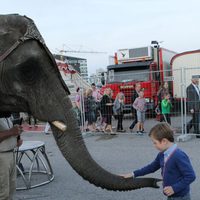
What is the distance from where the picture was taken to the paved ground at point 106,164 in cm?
631

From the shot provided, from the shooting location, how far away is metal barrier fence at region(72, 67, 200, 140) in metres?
12.3

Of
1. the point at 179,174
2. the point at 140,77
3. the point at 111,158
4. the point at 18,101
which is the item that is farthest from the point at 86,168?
the point at 140,77

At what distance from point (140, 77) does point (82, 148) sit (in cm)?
1440

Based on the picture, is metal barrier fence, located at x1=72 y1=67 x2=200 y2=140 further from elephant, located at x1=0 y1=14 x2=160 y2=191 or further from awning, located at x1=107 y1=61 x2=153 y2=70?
elephant, located at x1=0 y1=14 x2=160 y2=191

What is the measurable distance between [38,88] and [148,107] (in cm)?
1250

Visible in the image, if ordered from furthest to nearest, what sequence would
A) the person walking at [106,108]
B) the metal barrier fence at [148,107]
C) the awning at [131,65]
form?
the awning at [131,65] < the person walking at [106,108] < the metal barrier fence at [148,107]

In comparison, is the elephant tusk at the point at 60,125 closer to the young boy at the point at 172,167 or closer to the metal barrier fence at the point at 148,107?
the young boy at the point at 172,167

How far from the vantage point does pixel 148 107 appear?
15.0 metres

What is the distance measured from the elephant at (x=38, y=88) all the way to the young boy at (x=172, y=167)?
1.02 m

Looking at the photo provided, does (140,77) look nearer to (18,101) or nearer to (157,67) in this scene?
(157,67)

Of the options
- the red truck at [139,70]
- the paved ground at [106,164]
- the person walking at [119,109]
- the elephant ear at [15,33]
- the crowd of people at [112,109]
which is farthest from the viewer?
the red truck at [139,70]

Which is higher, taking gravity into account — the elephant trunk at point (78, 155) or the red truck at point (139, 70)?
the red truck at point (139, 70)

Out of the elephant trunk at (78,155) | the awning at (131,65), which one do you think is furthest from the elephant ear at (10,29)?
the awning at (131,65)

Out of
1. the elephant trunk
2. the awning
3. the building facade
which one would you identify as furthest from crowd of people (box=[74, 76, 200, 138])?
the elephant trunk
